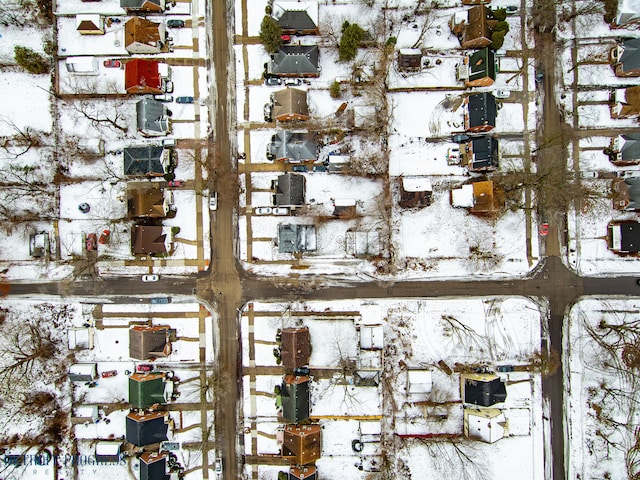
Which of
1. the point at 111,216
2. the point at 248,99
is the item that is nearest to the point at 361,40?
the point at 248,99

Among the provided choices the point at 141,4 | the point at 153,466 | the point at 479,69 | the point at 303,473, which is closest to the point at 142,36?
the point at 141,4

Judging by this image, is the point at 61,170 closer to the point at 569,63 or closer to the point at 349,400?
the point at 349,400

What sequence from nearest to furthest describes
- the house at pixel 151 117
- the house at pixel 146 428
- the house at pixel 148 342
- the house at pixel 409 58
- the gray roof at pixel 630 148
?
the house at pixel 146 428 < the house at pixel 148 342 < the house at pixel 151 117 < the gray roof at pixel 630 148 < the house at pixel 409 58

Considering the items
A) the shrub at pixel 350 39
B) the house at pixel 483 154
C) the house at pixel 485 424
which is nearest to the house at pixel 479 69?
the house at pixel 483 154

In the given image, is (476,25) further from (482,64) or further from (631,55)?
(631,55)

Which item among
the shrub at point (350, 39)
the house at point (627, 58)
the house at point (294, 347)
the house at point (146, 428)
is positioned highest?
the shrub at point (350, 39)

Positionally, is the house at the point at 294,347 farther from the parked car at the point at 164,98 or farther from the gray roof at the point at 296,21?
the gray roof at the point at 296,21

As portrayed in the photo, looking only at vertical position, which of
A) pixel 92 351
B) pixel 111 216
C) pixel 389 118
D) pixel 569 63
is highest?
pixel 569 63
